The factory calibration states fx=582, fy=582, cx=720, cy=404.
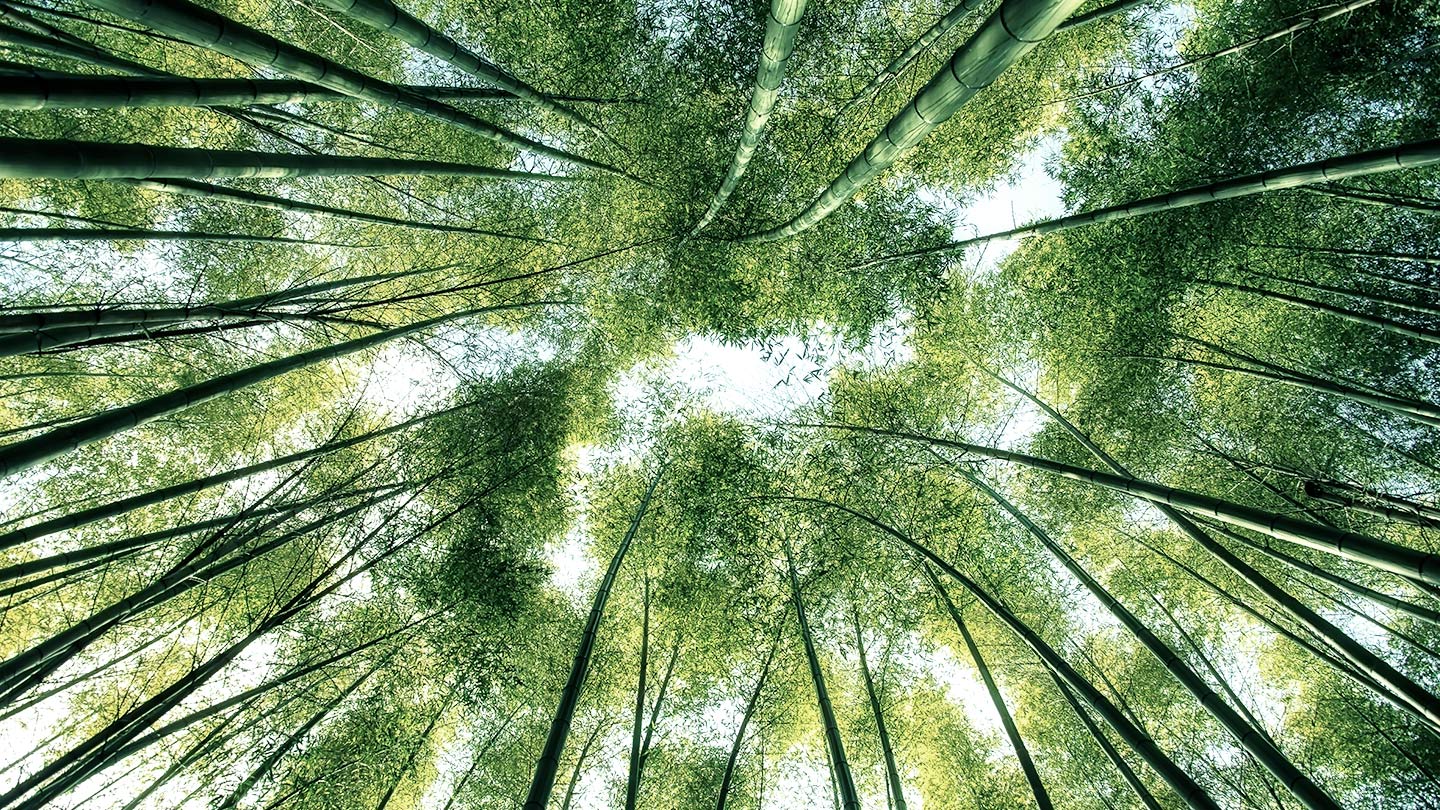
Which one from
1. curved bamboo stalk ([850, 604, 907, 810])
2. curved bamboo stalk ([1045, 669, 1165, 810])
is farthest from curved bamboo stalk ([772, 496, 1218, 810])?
curved bamboo stalk ([850, 604, 907, 810])

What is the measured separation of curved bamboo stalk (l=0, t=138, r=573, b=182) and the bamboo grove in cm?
171

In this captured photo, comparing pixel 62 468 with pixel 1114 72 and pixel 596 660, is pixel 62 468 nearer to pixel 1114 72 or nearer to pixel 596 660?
pixel 596 660

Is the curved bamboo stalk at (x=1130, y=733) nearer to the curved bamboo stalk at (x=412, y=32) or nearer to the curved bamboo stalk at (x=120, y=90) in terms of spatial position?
the curved bamboo stalk at (x=412, y=32)

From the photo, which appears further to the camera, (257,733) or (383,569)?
(383,569)

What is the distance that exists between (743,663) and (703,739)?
1.07 metres

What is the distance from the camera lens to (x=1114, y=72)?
575 cm

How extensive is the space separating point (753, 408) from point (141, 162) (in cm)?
586

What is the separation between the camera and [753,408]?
726 centimetres

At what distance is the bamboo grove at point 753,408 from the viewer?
5.19 metres

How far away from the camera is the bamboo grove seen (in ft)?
17.0

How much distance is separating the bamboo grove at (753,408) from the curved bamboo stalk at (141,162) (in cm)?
171

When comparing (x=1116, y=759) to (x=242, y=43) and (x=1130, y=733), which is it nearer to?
(x=1130, y=733)

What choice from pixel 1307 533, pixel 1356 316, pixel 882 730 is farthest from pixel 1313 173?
pixel 882 730

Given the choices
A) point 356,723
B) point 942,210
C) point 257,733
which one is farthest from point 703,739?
point 942,210
